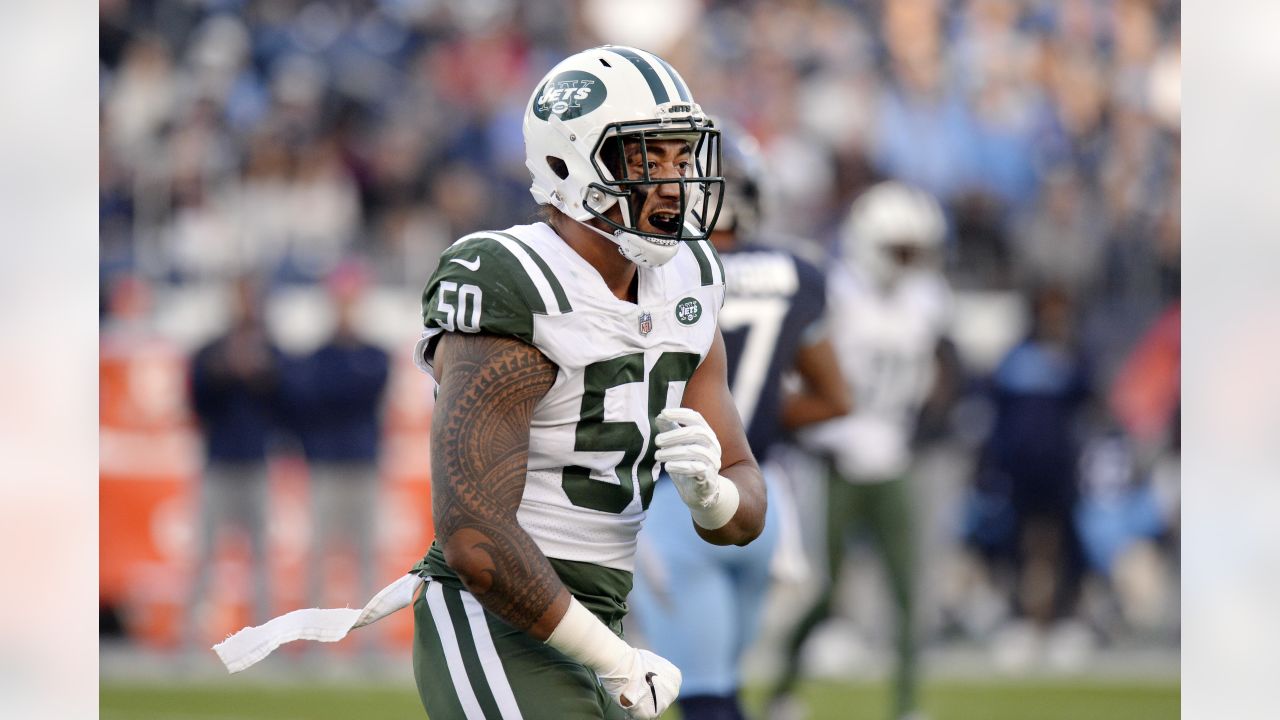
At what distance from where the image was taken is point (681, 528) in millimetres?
4777

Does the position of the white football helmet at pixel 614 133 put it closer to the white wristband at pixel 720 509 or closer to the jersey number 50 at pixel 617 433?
the jersey number 50 at pixel 617 433

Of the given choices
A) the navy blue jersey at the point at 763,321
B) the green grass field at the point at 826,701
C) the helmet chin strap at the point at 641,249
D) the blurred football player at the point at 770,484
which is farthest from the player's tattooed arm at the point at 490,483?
the green grass field at the point at 826,701

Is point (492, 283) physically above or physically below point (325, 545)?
above

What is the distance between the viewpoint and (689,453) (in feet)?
8.73

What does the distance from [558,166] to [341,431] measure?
631 centimetres

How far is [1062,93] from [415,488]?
209 inches

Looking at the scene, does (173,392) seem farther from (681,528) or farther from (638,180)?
(638,180)

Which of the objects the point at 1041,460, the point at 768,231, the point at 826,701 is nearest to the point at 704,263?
the point at 826,701

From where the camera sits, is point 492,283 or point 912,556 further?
point 912,556

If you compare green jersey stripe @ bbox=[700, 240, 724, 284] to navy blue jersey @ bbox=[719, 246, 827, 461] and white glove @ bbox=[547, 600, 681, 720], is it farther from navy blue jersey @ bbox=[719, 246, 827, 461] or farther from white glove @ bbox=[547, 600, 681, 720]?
navy blue jersey @ bbox=[719, 246, 827, 461]

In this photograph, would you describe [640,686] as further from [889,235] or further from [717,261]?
[889,235]

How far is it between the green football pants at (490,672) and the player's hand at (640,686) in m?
0.09
